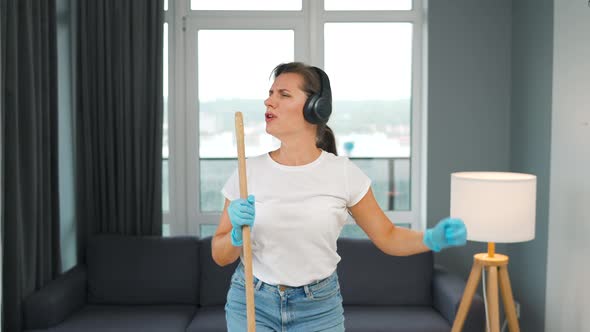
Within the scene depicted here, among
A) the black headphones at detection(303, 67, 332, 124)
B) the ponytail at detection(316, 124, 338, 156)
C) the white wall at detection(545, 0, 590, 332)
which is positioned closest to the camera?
the black headphones at detection(303, 67, 332, 124)

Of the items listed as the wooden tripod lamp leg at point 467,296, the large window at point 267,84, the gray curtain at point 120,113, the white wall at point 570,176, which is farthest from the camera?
the large window at point 267,84


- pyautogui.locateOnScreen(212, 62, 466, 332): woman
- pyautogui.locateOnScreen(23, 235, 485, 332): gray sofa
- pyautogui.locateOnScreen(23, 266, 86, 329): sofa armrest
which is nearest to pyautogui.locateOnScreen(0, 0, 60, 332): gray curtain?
pyautogui.locateOnScreen(23, 266, 86, 329): sofa armrest

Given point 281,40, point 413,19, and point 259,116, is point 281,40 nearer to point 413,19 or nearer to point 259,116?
point 259,116

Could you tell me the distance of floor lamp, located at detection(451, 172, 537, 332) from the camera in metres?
2.96

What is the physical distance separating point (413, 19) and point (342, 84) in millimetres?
599

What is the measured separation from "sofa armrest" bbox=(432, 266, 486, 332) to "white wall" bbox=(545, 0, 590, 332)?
17.4 inches

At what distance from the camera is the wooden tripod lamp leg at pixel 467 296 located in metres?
3.08

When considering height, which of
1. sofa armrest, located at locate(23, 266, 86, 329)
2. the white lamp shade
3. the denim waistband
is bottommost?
sofa armrest, located at locate(23, 266, 86, 329)

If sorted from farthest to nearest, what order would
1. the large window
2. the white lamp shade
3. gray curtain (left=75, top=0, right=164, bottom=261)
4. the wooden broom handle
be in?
the large window < gray curtain (left=75, top=0, right=164, bottom=261) < the white lamp shade < the wooden broom handle

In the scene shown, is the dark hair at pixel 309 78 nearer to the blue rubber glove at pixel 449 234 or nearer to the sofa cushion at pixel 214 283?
the blue rubber glove at pixel 449 234

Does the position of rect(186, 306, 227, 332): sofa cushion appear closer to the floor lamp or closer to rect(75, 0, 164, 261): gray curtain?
rect(75, 0, 164, 261): gray curtain

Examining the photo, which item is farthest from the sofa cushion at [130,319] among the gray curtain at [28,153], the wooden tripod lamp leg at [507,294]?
the wooden tripod lamp leg at [507,294]

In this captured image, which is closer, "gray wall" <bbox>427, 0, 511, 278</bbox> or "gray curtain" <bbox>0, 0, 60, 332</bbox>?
"gray curtain" <bbox>0, 0, 60, 332</bbox>

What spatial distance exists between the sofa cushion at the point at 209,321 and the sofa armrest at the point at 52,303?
0.67 metres
